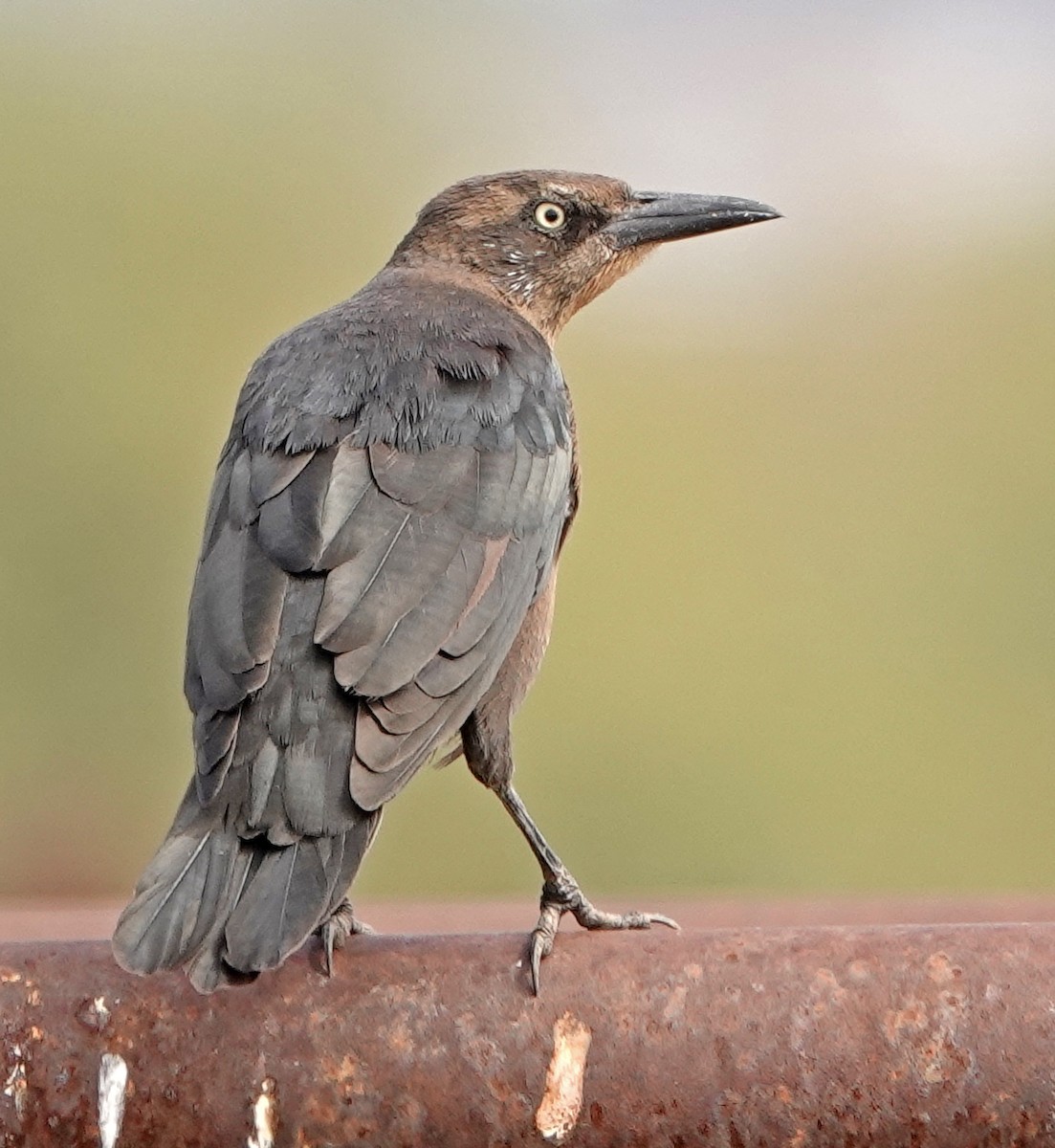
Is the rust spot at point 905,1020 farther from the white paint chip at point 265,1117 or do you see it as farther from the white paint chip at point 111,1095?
the white paint chip at point 111,1095

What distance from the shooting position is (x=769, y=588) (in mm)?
11727

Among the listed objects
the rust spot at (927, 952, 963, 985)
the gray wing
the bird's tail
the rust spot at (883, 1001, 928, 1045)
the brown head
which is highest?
the brown head

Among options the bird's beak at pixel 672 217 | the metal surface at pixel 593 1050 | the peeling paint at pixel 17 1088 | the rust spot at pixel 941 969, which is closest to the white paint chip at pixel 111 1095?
the metal surface at pixel 593 1050

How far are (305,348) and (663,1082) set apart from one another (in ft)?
7.25

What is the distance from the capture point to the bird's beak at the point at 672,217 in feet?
17.0

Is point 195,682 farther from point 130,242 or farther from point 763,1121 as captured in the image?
point 130,242

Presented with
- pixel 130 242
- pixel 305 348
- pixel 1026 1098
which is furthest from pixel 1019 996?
pixel 130 242

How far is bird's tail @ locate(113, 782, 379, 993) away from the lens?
2.88 m

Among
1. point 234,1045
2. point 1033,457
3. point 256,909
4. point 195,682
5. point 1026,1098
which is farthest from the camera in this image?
point 1033,457

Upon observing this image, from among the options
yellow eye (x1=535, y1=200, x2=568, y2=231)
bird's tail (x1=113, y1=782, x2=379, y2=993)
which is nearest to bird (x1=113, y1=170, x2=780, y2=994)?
bird's tail (x1=113, y1=782, x2=379, y2=993)

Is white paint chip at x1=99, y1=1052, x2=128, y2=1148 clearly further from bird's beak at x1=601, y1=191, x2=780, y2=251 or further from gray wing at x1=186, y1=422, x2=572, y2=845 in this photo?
bird's beak at x1=601, y1=191, x2=780, y2=251

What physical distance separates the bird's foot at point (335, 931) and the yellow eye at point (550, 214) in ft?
7.62

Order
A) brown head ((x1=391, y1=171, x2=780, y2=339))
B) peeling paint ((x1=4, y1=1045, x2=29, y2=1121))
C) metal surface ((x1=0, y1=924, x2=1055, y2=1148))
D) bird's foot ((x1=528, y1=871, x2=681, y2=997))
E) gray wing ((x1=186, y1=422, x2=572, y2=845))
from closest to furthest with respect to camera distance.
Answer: metal surface ((x1=0, y1=924, x2=1055, y2=1148)) < peeling paint ((x1=4, y1=1045, x2=29, y2=1121)) < gray wing ((x1=186, y1=422, x2=572, y2=845)) < bird's foot ((x1=528, y1=871, x2=681, y2=997)) < brown head ((x1=391, y1=171, x2=780, y2=339))

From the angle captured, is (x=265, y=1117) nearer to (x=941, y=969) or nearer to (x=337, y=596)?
(x=941, y=969)
